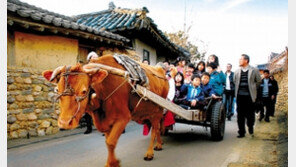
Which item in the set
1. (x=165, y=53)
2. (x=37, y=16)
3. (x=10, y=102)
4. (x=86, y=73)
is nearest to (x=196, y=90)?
(x=86, y=73)

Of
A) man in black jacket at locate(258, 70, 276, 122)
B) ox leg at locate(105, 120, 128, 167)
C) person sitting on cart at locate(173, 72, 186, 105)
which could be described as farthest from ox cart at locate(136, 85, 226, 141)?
man in black jacket at locate(258, 70, 276, 122)

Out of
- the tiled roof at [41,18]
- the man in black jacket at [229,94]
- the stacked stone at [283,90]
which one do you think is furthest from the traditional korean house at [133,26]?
the stacked stone at [283,90]

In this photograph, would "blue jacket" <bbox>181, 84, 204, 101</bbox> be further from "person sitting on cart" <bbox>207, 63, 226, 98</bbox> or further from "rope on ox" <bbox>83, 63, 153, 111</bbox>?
"rope on ox" <bbox>83, 63, 153, 111</bbox>

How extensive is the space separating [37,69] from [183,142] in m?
4.77

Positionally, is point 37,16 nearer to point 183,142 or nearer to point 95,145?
point 95,145

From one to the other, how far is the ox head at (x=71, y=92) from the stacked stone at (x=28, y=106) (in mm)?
4212

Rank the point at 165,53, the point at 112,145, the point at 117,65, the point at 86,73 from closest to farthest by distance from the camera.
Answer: the point at 86,73 → the point at 112,145 → the point at 117,65 → the point at 165,53

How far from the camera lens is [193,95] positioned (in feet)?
19.3

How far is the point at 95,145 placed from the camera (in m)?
5.47

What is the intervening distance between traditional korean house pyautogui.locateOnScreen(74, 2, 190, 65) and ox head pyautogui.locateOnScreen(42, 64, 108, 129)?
7.54m

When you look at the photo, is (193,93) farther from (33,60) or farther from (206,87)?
(33,60)

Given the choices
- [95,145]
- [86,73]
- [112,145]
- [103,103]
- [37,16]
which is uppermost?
[37,16]

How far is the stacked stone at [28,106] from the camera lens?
6.08 m

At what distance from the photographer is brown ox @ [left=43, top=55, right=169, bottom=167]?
99.8 inches
